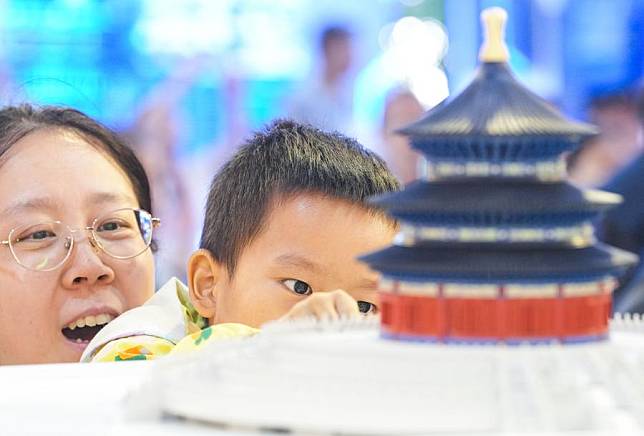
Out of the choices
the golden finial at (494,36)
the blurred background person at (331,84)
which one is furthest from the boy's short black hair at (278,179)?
the blurred background person at (331,84)

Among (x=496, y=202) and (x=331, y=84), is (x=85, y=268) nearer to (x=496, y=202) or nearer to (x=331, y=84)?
(x=496, y=202)

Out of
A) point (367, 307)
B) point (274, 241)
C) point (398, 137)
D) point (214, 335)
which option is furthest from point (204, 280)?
point (398, 137)

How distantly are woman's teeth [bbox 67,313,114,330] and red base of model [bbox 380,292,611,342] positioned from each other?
1867 mm

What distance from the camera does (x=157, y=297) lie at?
3311mm

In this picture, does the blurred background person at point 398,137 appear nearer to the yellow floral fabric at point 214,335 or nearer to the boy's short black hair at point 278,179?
the boy's short black hair at point 278,179

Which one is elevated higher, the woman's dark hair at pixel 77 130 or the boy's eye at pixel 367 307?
the woman's dark hair at pixel 77 130

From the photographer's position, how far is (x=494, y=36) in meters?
1.74

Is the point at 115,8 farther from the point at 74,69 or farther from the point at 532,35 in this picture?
the point at 532,35

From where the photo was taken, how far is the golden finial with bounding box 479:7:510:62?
5.67 ft

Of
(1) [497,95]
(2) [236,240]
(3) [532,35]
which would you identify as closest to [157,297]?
(2) [236,240]

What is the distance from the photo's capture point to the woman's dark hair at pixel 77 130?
3672mm

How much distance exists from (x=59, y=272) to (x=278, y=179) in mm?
652

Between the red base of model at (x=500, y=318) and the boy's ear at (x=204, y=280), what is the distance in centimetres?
157

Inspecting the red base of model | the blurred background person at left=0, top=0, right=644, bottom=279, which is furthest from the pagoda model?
the blurred background person at left=0, top=0, right=644, bottom=279
